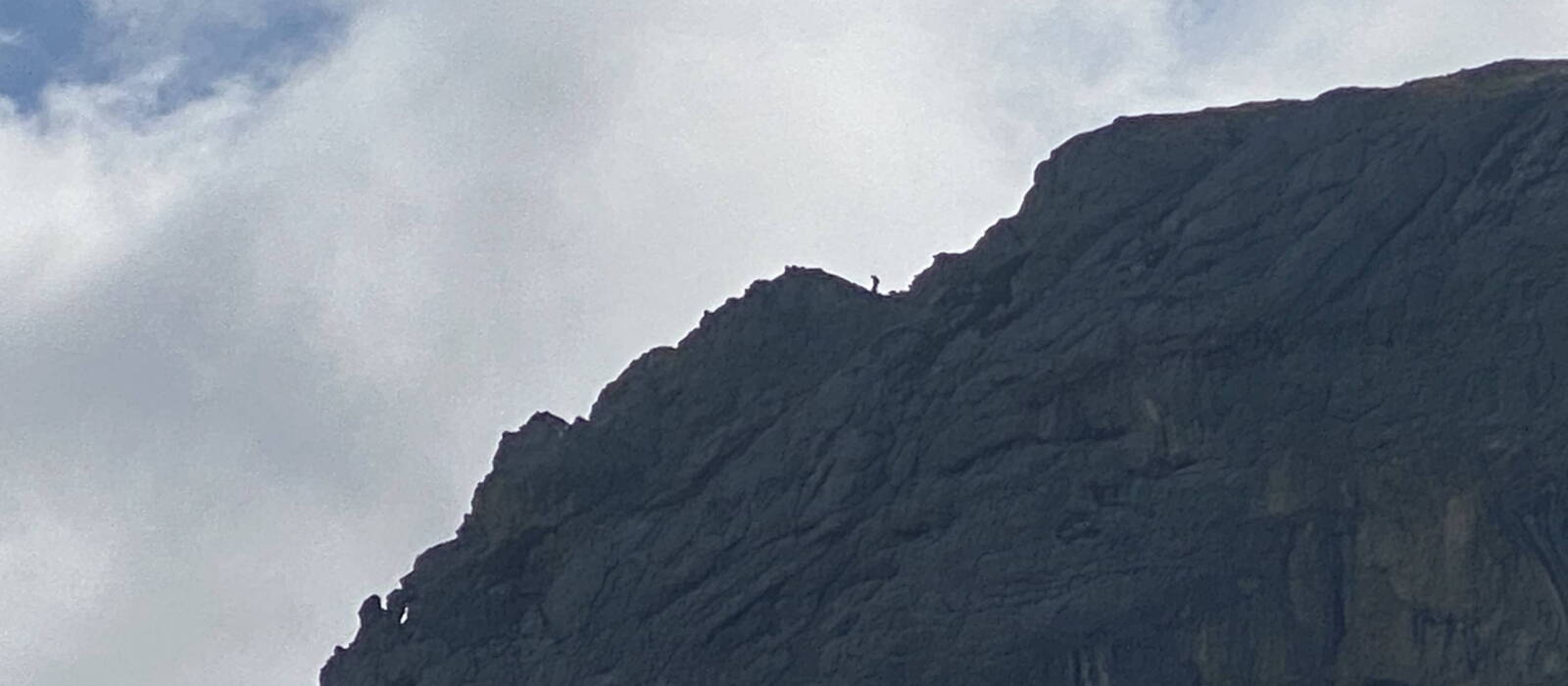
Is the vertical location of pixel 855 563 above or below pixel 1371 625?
above

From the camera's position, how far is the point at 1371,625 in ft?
451

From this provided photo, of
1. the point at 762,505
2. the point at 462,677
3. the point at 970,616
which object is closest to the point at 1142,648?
the point at 970,616

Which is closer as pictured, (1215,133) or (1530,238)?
(1530,238)

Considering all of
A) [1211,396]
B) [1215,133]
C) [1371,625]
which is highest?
[1215,133]

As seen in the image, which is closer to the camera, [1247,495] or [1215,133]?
[1247,495]

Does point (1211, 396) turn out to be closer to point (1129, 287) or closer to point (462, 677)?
point (1129, 287)

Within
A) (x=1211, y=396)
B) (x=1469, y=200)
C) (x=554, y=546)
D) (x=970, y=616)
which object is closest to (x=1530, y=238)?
(x=1469, y=200)

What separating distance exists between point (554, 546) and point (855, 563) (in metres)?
13.1

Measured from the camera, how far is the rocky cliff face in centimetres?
13688

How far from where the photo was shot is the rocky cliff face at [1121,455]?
137m

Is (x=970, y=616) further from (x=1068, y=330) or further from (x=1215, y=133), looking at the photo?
(x=1215, y=133)

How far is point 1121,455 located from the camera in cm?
14038

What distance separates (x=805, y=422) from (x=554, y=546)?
11.3 metres

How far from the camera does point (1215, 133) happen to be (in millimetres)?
148500
